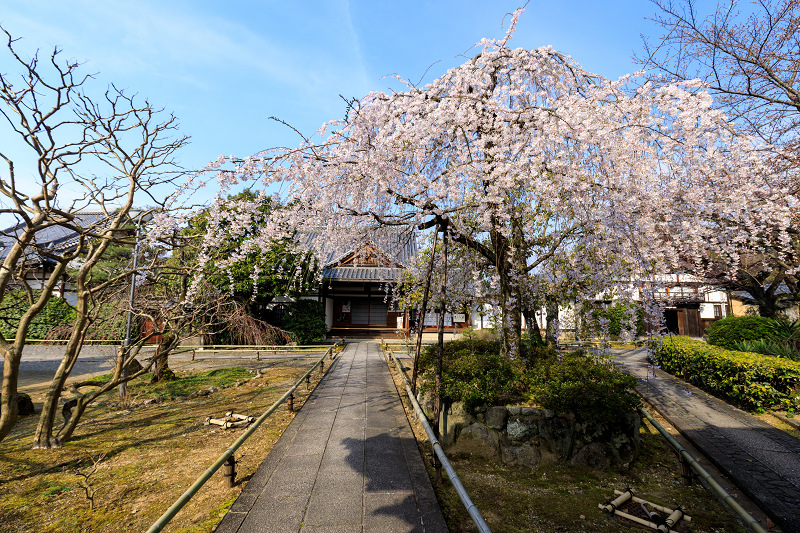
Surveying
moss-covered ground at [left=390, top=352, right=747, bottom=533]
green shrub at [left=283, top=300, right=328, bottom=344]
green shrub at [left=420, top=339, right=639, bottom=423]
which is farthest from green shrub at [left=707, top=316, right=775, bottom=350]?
green shrub at [left=283, top=300, right=328, bottom=344]

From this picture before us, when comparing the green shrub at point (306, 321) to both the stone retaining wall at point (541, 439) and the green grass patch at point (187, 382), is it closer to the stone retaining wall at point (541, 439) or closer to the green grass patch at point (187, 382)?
the green grass patch at point (187, 382)

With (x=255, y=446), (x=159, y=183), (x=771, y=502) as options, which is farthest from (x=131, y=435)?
(x=771, y=502)

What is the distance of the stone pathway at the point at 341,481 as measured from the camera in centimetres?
349

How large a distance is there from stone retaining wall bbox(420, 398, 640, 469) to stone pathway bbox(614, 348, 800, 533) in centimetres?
149

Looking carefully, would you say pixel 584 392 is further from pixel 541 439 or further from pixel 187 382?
pixel 187 382

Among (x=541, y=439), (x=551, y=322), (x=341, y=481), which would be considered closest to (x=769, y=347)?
(x=551, y=322)

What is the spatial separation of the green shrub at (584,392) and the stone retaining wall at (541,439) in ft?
0.57

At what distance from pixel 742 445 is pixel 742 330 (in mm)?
6256

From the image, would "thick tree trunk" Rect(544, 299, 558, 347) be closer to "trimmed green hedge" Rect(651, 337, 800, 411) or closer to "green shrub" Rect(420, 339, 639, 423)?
"green shrub" Rect(420, 339, 639, 423)

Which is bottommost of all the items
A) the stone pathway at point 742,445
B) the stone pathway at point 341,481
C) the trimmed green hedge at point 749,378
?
the stone pathway at point 742,445

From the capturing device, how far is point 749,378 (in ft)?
25.3

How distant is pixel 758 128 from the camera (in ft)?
23.4

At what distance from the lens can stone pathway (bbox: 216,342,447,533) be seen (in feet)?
11.5

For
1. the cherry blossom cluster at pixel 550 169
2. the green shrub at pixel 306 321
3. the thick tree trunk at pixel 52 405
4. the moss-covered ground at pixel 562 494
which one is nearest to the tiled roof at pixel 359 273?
the green shrub at pixel 306 321
